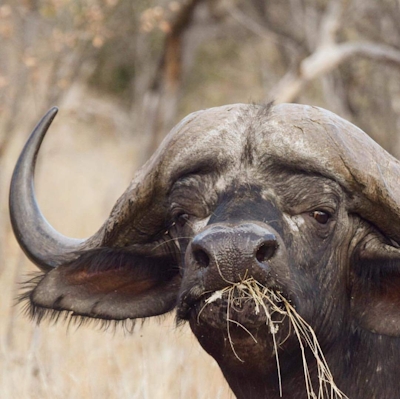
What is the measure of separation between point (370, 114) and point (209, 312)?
434 inches

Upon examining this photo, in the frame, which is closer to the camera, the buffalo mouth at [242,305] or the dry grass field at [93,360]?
the buffalo mouth at [242,305]

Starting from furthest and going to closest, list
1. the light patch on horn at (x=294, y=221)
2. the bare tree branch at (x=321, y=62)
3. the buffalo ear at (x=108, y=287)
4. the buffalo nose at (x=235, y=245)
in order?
the bare tree branch at (x=321, y=62), the buffalo ear at (x=108, y=287), the light patch on horn at (x=294, y=221), the buffalo nose at (x=235, y=245)

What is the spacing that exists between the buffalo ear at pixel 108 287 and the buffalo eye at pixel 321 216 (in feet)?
2.56

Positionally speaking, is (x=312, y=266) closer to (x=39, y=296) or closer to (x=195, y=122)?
(x=195, y=122)

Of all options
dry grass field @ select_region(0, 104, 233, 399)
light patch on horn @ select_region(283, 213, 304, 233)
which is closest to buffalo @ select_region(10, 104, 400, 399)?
light patch on horn @ select_region(283, 213, 304, 233)

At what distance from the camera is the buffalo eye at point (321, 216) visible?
131 inches

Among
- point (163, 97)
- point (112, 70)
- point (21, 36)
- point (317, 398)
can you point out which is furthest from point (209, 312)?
point (112, 70)

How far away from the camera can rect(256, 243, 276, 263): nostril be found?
9.49 ft

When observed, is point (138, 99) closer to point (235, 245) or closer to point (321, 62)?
point (321, 62)

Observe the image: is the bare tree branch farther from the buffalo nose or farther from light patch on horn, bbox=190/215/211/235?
the buffalo nose

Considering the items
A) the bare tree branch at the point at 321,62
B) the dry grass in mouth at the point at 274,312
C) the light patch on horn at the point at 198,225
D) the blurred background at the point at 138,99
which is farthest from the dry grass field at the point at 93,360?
the bare tree branch at the point at 321,62

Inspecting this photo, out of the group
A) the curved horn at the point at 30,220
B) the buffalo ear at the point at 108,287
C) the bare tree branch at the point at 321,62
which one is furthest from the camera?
the bare tree branch at the point at 321,62

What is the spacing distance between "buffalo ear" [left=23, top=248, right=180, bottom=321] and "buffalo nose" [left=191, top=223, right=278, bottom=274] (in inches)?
36.6

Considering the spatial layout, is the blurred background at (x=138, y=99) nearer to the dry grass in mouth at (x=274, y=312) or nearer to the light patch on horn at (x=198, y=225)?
the light patch on horn at (x=198, y=225)
